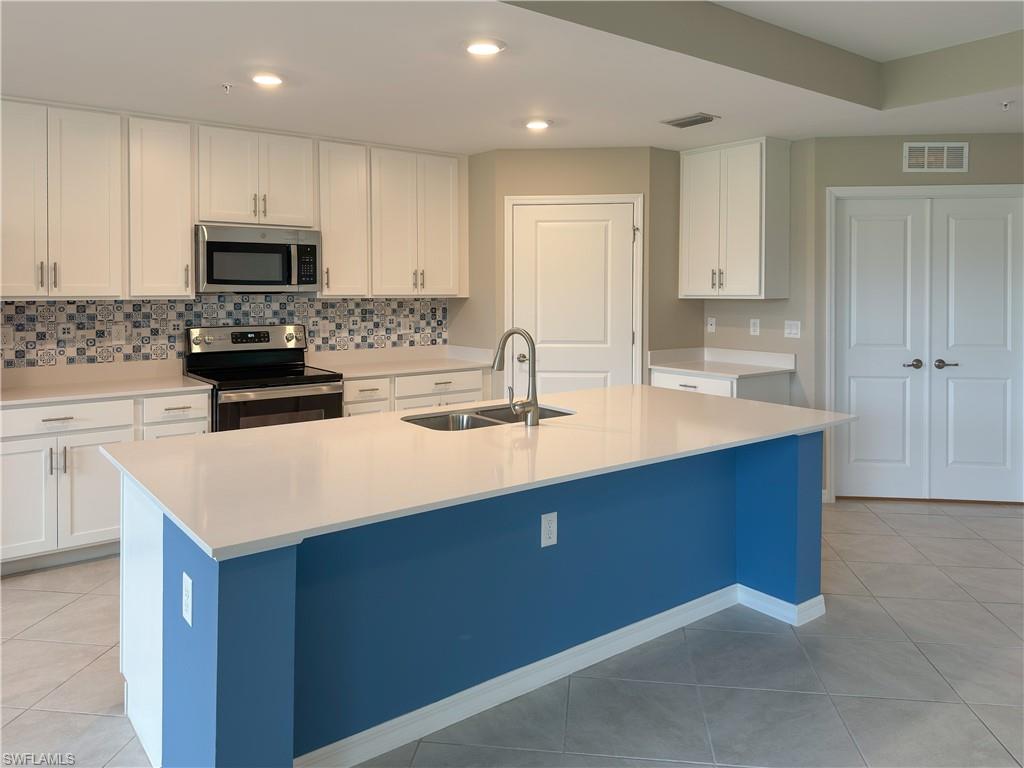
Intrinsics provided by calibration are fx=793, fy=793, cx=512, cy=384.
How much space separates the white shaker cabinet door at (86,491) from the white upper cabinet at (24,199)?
31.0 inches

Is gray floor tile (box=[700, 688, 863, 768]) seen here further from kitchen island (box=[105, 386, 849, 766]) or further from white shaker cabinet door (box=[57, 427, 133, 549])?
white shaker cabinet door (box=[57, 427, 133, 549])

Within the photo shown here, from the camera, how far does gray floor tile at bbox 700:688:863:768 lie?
2326mm

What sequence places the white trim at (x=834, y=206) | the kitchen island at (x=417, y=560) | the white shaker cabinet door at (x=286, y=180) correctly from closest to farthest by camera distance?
1. the kitchen island at (x=417, y=560)
2. the white shaker cabinet door at (x=286, y=180)
3. the white trim at (x=834, y=206)

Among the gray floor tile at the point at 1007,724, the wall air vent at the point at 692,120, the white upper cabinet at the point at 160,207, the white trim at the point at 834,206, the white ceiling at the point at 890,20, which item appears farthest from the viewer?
the white trim at the point at 834,206

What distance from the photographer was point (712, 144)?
5125 millimetres

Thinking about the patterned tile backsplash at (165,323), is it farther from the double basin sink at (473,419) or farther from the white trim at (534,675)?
the white trim at (534,675)

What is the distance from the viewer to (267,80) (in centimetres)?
358

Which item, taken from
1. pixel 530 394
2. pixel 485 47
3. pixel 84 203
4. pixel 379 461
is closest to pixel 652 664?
pixel 530 394

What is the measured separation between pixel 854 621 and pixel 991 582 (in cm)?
97

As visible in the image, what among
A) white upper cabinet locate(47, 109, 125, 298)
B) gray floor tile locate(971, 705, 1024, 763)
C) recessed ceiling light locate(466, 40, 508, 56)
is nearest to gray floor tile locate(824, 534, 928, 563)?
gray floor tile locate(971, 705, 1024, 763)

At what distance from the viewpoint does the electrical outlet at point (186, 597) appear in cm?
191

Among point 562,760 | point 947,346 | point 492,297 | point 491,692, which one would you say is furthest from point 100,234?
point 947,346

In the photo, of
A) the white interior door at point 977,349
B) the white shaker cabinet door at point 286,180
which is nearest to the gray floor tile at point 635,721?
the white shaker cabinet door at point 286,180

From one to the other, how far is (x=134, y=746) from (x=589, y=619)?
1.53 metres
